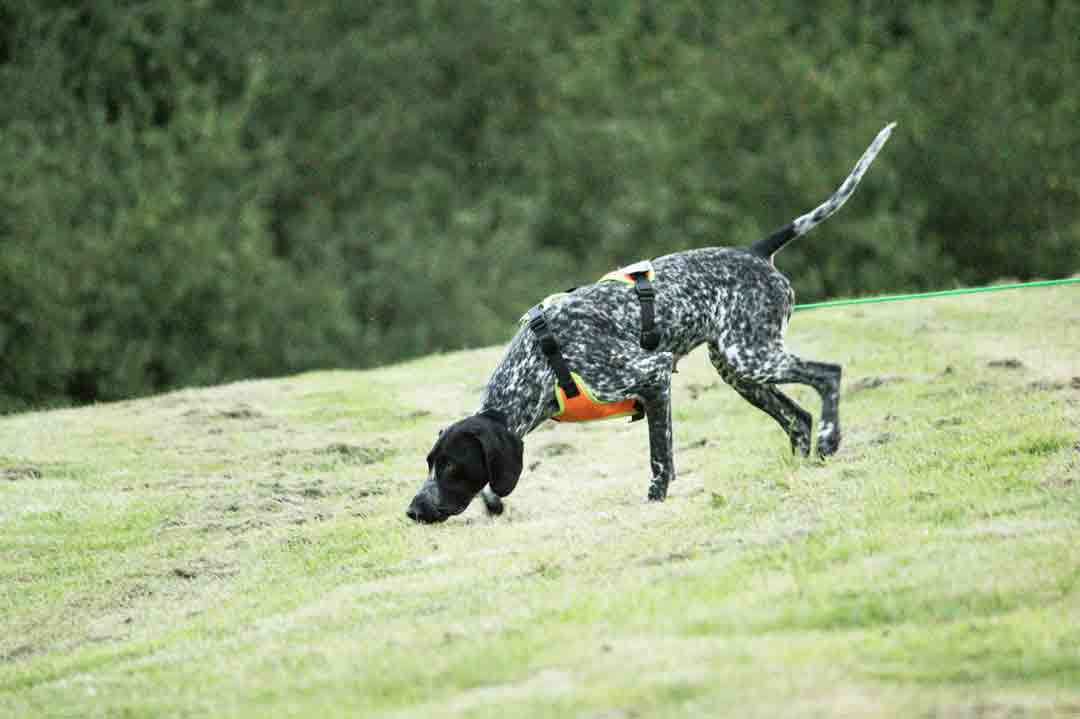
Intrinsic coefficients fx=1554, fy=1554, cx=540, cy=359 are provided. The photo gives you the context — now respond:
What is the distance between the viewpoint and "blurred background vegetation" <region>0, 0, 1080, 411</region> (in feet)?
71.4

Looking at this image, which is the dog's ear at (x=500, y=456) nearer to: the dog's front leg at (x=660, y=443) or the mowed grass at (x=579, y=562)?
the mowed grass at (x=579, y=562)

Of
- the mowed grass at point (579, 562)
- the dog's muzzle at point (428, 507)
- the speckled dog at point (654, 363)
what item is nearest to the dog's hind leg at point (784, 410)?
the speckled dog at point (654, 363)

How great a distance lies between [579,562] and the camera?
633 cm

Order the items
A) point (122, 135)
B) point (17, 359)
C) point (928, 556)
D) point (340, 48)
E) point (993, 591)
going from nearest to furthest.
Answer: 1. point (993, 591)
2. point (928, 556)
3. point (17, 359)
4. point (122, 135)
5. point (340, 48)

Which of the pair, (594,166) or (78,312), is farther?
(594,166)

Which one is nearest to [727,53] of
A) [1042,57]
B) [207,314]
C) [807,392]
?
[1042,57]

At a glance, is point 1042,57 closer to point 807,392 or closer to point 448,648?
point 807,392

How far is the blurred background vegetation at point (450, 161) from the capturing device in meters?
21.8

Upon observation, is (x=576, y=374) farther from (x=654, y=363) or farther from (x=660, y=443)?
(x=660, y=443)

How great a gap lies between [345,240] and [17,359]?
6.30 meters

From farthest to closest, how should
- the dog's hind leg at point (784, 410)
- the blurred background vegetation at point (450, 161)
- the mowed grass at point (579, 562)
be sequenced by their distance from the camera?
the blurred background vegetation at point (450, 161)
the dog's hind leg at point (784, 410)
the mowed grass at point (579, 562)

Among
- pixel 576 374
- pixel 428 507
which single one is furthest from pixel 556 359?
pixel 428 507

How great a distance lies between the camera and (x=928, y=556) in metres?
5.46

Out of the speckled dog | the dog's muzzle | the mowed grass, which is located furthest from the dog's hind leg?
the dog's muzzle
